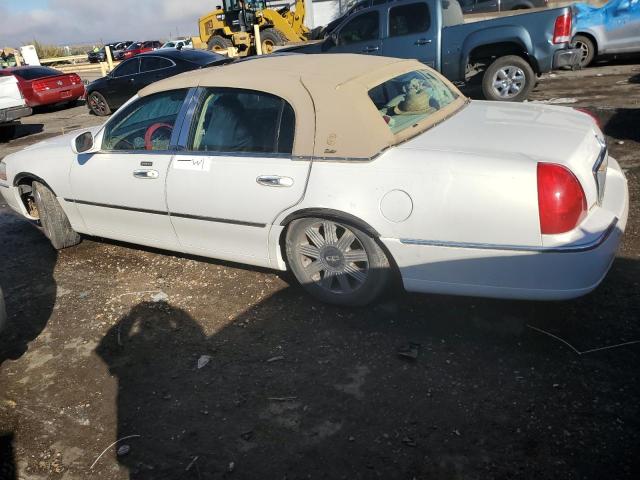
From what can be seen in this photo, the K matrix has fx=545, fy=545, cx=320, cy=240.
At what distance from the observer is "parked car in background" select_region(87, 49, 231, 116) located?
11969mm

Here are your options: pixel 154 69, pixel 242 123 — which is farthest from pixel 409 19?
pixel 242 123

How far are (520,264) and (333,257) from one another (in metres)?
1.14

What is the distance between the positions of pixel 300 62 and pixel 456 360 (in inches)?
91.0

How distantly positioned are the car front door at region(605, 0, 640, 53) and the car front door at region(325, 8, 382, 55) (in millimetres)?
5384

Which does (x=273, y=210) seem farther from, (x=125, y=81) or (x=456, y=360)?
(x=125, y=81)

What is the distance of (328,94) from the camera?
329cm

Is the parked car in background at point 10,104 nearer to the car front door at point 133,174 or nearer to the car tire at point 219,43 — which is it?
the car front door at point 133,174

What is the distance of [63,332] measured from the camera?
12.2 ft

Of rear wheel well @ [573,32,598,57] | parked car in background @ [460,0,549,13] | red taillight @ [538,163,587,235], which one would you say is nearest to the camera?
red taillight @ [538,163,587,235]

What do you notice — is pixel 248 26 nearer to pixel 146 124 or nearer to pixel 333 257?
pixel 146 124

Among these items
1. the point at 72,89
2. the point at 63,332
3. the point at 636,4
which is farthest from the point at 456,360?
the point at 72,89

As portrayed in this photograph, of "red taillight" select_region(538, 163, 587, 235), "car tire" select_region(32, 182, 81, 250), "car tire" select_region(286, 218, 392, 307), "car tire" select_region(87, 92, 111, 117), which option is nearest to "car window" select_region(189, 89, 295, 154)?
"car tire" select_region(286, 218, 392, 307)

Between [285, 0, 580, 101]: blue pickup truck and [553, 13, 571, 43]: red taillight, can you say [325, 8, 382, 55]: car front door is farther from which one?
[553, 13, 571, 43]: red taillight

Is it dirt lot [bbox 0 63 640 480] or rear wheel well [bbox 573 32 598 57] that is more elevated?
rear wheel well [bbox 573 32 598 57]
